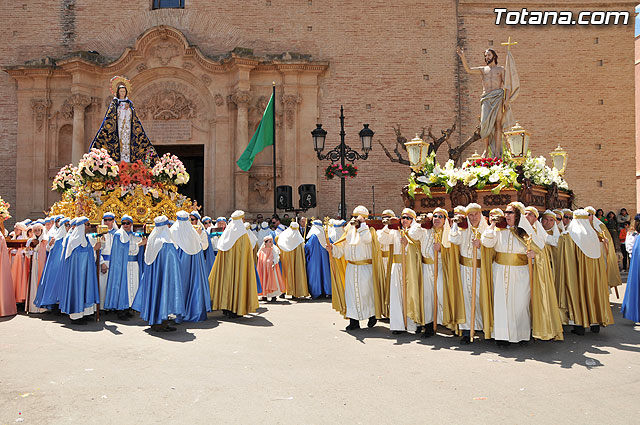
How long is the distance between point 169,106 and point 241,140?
11.1 feet

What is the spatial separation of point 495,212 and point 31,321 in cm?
787

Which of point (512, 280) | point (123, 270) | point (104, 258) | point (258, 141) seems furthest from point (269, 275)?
point (258, 141)

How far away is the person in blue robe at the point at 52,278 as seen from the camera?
9.28 metres

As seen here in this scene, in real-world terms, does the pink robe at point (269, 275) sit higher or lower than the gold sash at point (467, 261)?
lower

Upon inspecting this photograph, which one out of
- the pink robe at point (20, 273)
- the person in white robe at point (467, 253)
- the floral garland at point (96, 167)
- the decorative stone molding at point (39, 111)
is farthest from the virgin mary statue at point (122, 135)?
the decorative stone molding at point (39, 111)

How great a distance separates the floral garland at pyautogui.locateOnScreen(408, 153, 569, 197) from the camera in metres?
9.25

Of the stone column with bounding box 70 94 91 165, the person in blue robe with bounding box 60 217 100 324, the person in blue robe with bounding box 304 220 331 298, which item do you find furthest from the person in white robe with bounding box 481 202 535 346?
the stone column with bounding box 70 94 91 165

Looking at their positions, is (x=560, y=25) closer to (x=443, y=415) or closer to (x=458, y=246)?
(x=458, y=246)

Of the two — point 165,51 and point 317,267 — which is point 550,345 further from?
point 165,51

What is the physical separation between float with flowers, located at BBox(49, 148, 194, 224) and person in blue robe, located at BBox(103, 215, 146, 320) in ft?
3.26

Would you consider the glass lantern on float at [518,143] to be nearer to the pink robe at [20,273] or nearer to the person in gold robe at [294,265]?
the person in gold robe at [294,265]

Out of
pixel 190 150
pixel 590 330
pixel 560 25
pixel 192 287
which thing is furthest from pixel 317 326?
pixel 560 25

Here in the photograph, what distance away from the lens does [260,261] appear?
12047mm

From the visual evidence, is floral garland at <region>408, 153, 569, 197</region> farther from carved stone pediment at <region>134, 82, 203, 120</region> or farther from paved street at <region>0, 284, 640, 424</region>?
carved stone pediment at <region>134, 82, 203, 120</region>
